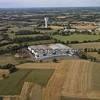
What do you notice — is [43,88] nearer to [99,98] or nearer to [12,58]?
[99,98]

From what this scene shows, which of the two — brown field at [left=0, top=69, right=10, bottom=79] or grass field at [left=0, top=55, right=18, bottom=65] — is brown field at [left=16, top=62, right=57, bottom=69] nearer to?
brown field at [left=0, top=69, right=10, bottom=79]

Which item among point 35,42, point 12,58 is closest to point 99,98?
point 12,58

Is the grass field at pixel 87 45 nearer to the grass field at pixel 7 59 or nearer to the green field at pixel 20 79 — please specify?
the grass field at pixel 7 59

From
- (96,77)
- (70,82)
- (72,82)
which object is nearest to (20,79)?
(70,82)

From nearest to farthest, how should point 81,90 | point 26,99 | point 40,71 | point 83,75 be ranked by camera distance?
point 26,99
point 81,90
point 83,75
point 40,71

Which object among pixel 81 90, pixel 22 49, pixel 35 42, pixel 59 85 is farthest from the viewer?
pixel 35 42

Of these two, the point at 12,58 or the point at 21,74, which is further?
the point at 12,58

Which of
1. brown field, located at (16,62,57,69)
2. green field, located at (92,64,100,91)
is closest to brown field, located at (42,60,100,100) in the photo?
green field, located at (92,64,100,91)

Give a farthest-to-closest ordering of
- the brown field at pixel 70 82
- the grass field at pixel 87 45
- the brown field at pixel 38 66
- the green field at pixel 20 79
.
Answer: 1. the grass field at pixel 87 45
2. the brown field at pixel 38 66
3. the green field at pixel 20 79
4. the brown field at pixel 70 82

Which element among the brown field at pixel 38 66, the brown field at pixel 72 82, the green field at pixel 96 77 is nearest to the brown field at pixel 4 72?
the brown field at pixel 38 66
